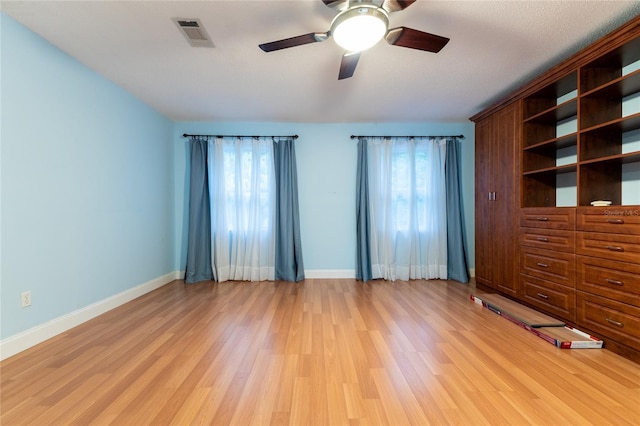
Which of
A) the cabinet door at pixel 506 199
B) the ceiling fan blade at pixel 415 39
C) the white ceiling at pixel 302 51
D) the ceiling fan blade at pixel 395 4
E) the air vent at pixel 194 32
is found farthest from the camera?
the cabinet door at pixel 506 199

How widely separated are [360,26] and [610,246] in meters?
2.36

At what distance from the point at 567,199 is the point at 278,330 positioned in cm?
316

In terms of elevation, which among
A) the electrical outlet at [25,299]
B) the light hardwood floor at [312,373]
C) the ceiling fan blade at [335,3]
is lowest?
the light hardwood floor at [312,373]

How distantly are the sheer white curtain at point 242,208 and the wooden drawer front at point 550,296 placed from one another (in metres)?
3.10

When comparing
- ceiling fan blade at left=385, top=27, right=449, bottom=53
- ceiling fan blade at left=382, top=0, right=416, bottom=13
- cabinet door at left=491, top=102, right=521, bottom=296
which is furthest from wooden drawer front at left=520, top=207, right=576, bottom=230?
ceiling fan blade at left=382, top=0, right=416, bottom=13

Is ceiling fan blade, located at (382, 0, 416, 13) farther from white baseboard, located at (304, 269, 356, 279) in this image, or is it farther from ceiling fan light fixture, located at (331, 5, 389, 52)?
white baseboard, located at (304, 269, 356, 279)

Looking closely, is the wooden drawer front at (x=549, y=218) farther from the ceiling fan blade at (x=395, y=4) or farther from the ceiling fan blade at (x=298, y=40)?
the ceiling fan blade at (x=298, y=40)

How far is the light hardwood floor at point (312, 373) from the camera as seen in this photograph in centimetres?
131

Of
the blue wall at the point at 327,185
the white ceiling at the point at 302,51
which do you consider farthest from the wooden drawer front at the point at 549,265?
the white ceiling at the point at 302,51

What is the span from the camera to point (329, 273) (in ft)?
13.4

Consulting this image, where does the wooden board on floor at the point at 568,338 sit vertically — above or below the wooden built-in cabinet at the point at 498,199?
below

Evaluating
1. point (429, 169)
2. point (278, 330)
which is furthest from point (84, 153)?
point (429, 169)

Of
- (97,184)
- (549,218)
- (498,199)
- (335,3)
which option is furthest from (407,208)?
(97,184)

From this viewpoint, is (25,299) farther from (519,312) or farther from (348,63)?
(519,312)
